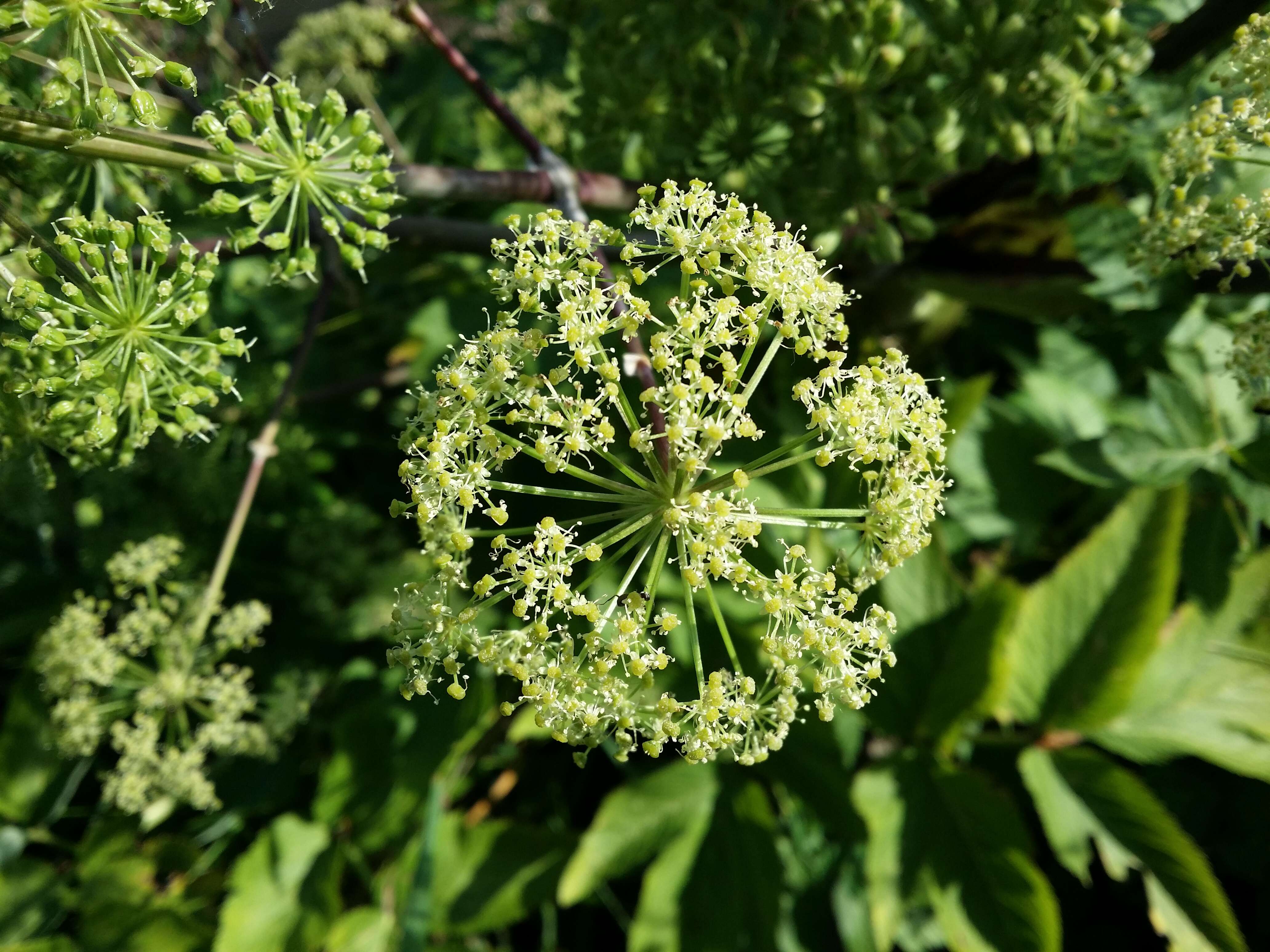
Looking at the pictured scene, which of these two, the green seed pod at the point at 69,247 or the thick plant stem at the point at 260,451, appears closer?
the green seed pod at the point at 69,247

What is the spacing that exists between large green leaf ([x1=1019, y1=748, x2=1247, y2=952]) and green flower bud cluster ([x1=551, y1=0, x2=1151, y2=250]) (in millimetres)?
1730

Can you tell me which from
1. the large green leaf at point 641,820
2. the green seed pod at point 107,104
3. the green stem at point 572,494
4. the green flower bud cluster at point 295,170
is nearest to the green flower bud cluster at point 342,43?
the green flower bud cluster at point 295,170

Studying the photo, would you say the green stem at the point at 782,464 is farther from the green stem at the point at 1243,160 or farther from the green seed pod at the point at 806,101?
the green stem at the point at 1243,160

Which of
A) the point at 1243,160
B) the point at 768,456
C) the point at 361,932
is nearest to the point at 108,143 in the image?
the point at 768,456

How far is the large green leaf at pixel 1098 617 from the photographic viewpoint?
8.37 ft

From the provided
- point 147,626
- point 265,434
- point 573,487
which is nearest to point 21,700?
point 147,626

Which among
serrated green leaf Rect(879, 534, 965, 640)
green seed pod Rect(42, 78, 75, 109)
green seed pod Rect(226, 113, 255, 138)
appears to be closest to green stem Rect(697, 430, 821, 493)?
green seed pod Rect(226, 113, 255, 138)

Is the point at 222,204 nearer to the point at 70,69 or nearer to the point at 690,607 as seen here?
the point at 70,69

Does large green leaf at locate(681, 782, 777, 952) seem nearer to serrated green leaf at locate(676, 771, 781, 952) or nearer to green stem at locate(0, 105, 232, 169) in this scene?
serrated green leaf at locate(676, 771, 781, 952)

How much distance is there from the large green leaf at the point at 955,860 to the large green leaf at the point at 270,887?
194 centimetres

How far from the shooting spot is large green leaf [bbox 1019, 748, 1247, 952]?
2438mm

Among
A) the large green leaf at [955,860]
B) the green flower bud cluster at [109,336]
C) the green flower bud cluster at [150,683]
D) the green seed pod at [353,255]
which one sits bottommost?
the large green leaf at [955,860]

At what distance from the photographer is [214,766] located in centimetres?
321

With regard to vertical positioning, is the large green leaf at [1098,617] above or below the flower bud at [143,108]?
below
